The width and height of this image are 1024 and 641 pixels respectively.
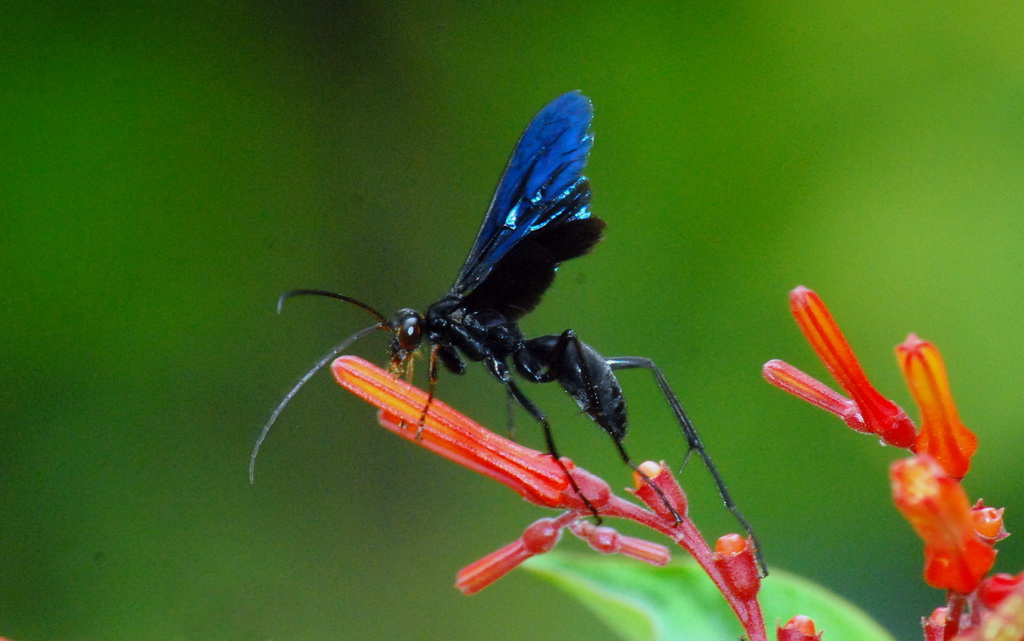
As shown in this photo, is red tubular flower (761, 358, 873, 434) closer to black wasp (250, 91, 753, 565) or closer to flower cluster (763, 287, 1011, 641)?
flower cluster (763, 287, 1011, 641)

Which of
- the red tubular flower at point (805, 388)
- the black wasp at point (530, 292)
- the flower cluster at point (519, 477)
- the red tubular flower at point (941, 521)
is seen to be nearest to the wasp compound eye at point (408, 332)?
the black wasp at point (530, 292)

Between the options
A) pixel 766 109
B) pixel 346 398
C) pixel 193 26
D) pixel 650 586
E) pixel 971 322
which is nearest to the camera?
pixel 650 586

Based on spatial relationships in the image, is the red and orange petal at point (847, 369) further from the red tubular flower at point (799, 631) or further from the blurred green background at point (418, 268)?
the blurred green background at point (418, 268)

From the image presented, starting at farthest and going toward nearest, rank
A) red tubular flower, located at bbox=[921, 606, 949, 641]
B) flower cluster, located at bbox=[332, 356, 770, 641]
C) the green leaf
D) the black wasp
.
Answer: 1. the black wasp
2. the green leaf
3. flower cluster, located at bbox=[332, 356, 770, 641]
4. red tubular flower, located at bbox=[921, 606, 949, 641]

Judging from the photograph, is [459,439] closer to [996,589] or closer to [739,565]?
[739,565]

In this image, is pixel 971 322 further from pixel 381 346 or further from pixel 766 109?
pixel 381 346

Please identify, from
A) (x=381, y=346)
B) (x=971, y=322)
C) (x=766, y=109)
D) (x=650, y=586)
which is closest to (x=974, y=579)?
(x=650, y=586)

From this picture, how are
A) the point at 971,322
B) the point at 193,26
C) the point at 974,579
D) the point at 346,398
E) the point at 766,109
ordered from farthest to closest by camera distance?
the point at 346,398
the point at 193,26
the point at 766,109
the point at 971,322
the point at 974,579

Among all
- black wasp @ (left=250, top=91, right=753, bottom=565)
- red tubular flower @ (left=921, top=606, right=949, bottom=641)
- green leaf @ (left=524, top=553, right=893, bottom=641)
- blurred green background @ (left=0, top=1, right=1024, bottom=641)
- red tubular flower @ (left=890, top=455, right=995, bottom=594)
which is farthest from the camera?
blurred green background @ (left=0, top=1, right=1024, bottom=641)

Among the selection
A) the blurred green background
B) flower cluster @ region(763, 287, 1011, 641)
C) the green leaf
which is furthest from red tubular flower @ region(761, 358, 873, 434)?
the blurred green background
